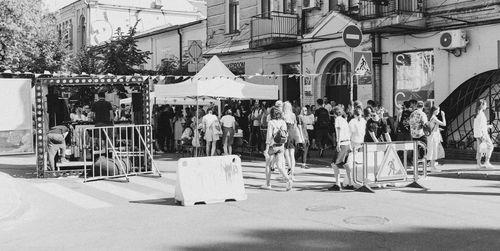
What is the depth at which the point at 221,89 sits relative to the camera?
55.7 ft

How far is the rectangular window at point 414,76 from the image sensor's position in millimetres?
19109

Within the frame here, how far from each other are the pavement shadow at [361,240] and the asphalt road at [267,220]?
12 millimetres

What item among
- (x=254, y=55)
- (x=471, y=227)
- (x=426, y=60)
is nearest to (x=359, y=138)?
(x=471, y=227)

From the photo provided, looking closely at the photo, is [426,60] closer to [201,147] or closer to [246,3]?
[201,147]

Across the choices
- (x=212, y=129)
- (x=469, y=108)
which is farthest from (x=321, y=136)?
(x=469, y=108)

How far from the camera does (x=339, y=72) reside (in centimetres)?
2284

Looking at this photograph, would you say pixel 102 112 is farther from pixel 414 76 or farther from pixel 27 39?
pixel 27 39

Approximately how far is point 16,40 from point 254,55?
11948mm

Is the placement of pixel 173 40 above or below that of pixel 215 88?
above

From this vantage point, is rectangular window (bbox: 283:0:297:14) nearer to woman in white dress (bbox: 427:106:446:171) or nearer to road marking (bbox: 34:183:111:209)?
woman in white dress (bbox: 427:106:446:171)

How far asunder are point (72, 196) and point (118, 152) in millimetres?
3105

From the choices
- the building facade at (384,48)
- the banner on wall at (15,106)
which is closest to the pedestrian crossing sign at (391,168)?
the building facade at (384,48)

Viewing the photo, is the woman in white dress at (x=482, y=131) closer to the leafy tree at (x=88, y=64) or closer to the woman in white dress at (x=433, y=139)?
A: the woman in white dress at (x=433, y=139)

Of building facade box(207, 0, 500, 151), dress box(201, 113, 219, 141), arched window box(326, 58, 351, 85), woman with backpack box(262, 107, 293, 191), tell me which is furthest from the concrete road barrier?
arched window box(326, 58, 351, 85)
